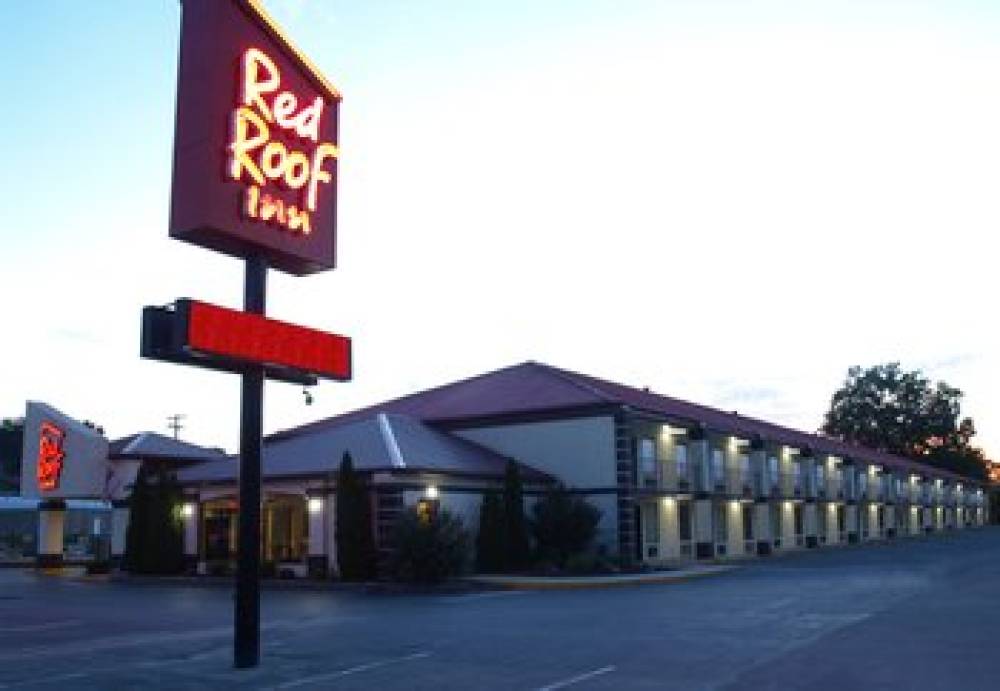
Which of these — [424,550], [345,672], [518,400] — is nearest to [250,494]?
[345,672]

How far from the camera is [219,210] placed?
47.2 feet

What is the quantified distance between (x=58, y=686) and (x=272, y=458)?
2427 cm

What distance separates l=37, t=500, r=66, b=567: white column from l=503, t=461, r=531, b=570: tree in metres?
21.9

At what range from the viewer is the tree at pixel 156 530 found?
37.3 meters

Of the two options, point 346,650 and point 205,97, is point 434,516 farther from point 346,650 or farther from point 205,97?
point 205,97

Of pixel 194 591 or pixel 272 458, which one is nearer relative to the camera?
pixel 194 591

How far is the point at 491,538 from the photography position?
112 feet

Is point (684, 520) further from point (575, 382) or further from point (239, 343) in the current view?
point (239, 343)

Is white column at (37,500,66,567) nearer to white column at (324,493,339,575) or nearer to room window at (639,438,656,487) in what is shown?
white column at (324,493,339,575)

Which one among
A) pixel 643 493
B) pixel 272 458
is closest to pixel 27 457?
pixel 272 458

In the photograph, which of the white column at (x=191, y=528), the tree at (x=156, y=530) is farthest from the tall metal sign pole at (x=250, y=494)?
the white column at (x=191, y=528)

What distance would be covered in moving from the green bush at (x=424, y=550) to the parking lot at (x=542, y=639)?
2090 millimetres

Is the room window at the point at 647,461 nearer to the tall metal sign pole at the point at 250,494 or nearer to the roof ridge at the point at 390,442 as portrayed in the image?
the roof ridge at the point at 390,442

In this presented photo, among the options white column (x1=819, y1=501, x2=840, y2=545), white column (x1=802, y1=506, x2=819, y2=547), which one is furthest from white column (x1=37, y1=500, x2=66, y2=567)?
white column (x1=819, y1=501, x2=840, y2=545)
